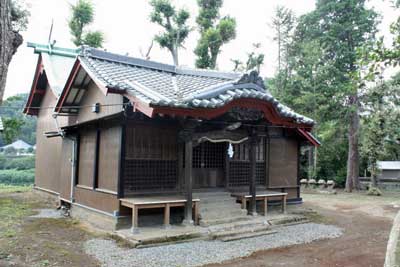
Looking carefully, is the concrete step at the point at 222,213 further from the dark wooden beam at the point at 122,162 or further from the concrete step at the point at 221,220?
the dark wooden beam at the point at 122,162

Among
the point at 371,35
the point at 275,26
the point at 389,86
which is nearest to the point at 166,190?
the point at 389,86

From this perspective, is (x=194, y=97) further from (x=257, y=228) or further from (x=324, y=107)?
(x=324, y=107)

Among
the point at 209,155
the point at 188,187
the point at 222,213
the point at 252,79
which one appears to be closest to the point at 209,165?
the point at 209,155

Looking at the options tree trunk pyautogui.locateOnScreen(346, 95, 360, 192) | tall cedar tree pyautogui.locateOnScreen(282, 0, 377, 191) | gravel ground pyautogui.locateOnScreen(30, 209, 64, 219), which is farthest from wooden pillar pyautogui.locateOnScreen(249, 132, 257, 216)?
tree trunk pyautogui.locateOnScreen(346, 95, 360, 192)

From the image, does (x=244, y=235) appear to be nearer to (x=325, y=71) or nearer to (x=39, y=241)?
(x=39, y=241)

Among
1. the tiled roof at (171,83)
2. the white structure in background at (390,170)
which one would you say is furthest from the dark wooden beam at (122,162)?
the white structure in background at (390,170)

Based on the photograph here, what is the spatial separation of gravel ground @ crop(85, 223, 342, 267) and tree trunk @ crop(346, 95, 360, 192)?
1251 cm

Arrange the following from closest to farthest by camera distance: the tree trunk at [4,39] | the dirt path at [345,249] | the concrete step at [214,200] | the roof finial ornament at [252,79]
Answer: the tree trunk at [4,39]
the dirt path at [345,249]
the roof finial ornament at [252,79]
the concrete step at [214,200]

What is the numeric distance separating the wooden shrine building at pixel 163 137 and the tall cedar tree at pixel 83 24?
7.30 m

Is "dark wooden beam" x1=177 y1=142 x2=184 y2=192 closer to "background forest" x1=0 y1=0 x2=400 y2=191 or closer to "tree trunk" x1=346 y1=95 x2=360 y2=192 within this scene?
"background forest" x1=0 y1=0 x2=400 y2=191

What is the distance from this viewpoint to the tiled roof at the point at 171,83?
7.63 m

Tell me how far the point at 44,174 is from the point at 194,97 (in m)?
10.9

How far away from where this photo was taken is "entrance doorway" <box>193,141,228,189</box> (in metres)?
10.4

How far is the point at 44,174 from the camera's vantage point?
15.8 metres
